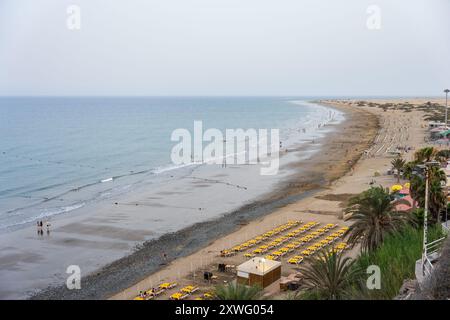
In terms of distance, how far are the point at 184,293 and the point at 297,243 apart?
9.11 m

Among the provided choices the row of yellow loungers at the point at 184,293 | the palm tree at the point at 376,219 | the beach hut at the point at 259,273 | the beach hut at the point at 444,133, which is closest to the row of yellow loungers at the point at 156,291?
the row of yellow loungers at the point at 184,293

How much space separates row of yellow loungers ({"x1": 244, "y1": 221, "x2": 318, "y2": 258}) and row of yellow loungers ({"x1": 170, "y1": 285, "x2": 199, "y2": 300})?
5.31m

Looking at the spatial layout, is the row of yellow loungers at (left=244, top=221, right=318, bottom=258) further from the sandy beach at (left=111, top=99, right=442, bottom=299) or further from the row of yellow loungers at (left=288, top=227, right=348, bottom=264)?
the row of yellow loungers at (left=288, top=227, right=348, bottom=264)

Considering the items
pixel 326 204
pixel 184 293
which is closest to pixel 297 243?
pixel 184 293

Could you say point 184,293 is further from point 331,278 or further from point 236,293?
point 236,293

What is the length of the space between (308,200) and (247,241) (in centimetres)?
1311

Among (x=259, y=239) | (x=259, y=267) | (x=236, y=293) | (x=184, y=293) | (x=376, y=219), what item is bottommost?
(x=184, y=293)

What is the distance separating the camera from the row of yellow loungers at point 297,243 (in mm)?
26091

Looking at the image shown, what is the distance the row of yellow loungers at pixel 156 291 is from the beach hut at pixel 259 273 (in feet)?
11.2

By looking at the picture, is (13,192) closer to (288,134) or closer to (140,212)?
(140,212)

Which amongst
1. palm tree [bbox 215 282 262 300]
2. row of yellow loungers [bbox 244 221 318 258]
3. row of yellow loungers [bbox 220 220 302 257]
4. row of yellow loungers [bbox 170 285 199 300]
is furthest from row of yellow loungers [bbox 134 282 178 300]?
palm tree [bbox 215 282 262 300]

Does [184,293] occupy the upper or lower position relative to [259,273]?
lower

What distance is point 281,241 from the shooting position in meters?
28.6
